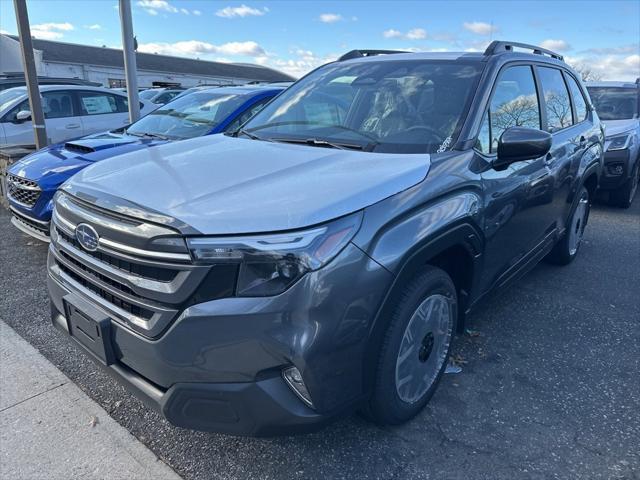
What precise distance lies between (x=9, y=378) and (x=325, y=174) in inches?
90.9

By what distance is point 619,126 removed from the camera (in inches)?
292

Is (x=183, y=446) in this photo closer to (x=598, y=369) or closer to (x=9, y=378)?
(x=9, y=378)

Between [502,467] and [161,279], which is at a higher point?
[161,279]

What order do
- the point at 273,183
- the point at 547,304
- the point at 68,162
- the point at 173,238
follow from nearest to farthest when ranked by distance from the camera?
the point at 173,238
the point at 273,183
the point at 547,304
the point at 68,162

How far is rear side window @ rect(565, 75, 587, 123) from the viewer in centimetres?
435

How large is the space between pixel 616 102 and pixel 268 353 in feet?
29.4

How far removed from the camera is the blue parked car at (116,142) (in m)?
4.29

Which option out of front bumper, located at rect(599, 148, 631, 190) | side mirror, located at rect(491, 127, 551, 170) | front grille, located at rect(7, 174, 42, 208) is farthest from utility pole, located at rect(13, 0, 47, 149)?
front bumper, located at rect(599, 148, 631, 190)

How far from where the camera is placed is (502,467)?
222cm

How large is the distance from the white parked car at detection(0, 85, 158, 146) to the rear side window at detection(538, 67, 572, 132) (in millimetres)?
7451

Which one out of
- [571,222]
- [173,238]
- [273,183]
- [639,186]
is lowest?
[639,186]

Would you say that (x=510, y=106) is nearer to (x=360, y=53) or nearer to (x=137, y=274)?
(x=360, y=53)

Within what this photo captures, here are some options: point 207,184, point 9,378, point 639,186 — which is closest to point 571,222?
point 207,184

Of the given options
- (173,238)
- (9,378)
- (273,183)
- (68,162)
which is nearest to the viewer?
(173,238)
